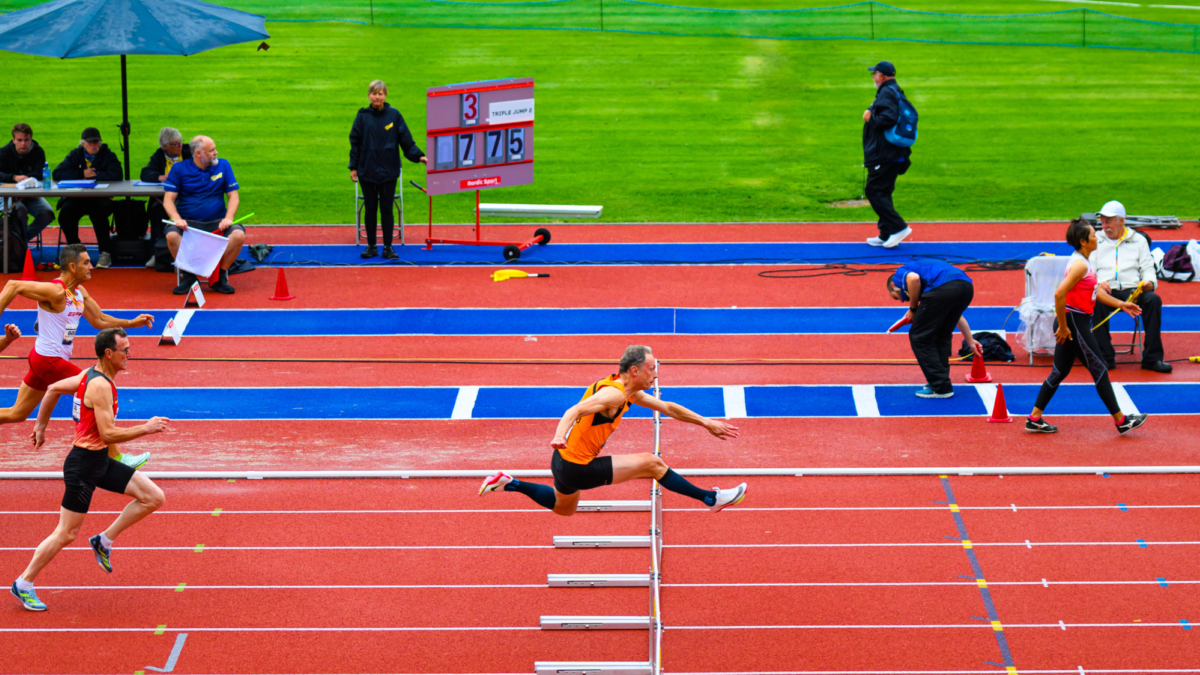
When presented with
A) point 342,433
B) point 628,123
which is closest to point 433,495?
point 342,433

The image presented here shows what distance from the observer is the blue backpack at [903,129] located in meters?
14.9

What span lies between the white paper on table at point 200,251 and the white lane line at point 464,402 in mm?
4078

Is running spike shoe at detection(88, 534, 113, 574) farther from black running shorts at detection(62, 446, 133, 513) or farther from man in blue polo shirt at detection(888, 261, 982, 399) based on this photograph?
man in blue polo shirt at detection(888, 261, 982, 399)

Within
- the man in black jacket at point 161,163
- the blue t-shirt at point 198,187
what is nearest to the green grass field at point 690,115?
the man in black jacket at point 161,163

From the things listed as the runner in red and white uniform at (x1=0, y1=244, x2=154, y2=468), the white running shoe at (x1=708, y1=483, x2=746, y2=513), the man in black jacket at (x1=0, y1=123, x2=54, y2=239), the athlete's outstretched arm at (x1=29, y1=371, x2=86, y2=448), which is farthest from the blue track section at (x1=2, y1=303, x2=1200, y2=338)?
the white running shoe at (x1=708, y1=483, x2=746, y2=513)

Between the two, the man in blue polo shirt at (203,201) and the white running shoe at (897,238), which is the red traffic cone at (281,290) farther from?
the white running shoe at (897,238)

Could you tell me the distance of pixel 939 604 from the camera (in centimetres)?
738

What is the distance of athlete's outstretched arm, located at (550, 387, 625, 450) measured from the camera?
7.05 metres

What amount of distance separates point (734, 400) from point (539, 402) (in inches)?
69.5

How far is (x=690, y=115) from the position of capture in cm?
2412

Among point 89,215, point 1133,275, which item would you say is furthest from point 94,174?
point 1133,275

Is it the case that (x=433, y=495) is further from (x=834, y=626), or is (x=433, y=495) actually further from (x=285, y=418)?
(x=834, y=626)

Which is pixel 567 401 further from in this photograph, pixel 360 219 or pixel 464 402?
pixel 360 219

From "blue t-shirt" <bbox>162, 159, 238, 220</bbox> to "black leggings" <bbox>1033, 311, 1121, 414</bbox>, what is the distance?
9247 millimetres
